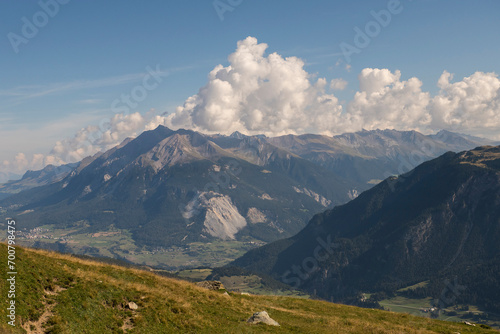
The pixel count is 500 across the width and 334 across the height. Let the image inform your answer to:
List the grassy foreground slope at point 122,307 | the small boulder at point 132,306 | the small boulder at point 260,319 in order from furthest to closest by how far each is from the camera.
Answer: the small boulder at point 260,319
the small boulder at point 132,306
the grassy foreground slope at point 122,307

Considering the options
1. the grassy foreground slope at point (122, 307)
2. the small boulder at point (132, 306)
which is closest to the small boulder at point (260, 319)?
the grassy foreground slope at point (122, 307)

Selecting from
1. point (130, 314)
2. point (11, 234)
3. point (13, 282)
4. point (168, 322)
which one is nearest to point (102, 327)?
point (130, 314)

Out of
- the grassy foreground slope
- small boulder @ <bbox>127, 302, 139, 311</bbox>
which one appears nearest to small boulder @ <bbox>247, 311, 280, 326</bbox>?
the grassy foreground slope

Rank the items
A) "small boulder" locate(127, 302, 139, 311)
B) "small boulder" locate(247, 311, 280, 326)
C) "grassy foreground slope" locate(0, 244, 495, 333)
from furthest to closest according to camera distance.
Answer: "small boulder" locate(247, 311, 280, 326) < "small boulder" locate(127, 302, 139, 311) < "grassy foreground slope" locate(0, 244, 495, 333)

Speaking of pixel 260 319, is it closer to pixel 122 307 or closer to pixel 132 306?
pixel 132 306

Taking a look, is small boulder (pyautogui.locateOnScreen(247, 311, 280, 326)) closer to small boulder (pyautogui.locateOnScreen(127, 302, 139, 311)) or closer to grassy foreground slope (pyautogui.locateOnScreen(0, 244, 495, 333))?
grassy foreground slope (pyautogui.locateOnScreen(0, 244, 495, 333))

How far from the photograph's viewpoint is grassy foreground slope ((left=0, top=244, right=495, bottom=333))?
103ft

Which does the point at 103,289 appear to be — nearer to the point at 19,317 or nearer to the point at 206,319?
the point at 19,317

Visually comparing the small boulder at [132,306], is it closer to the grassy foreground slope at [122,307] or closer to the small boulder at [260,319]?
the grassy foreground slope at [122,307]

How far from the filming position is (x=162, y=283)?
4612cm

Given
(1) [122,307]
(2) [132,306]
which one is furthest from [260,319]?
(1) [122,307]

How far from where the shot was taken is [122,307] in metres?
35.9

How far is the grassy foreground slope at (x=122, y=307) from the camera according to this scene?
1233 inches

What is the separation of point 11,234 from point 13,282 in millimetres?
4668
